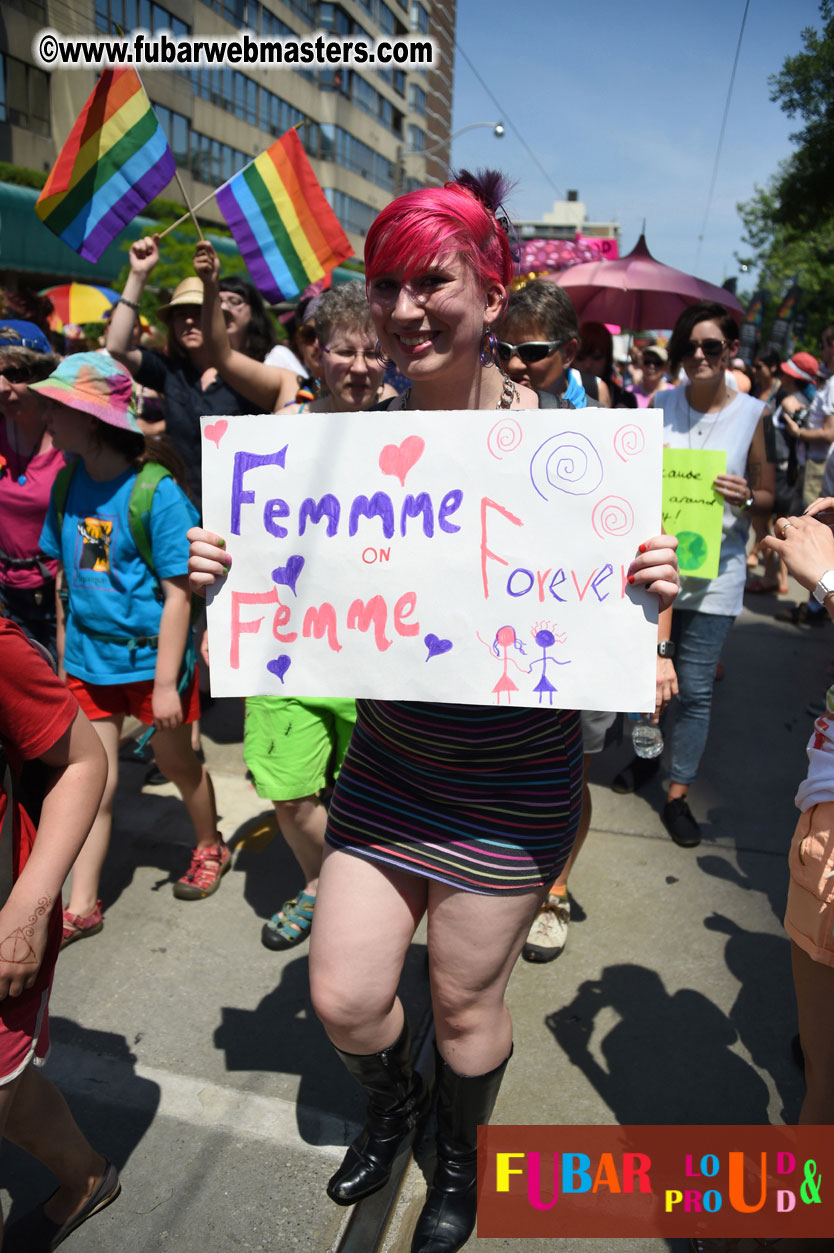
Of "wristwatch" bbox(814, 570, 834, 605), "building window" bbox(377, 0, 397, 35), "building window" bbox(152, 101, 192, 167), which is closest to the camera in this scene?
"wristwatch" bbox(814, 570, 834, 605)

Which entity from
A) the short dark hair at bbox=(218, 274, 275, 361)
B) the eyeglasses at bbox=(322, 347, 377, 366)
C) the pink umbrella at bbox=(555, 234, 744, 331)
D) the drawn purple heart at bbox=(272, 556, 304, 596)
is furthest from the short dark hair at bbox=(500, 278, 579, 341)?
the pink umbrella at bbox=(555, 234, 744, 331)

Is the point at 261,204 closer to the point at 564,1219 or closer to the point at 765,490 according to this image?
the point at 765,490

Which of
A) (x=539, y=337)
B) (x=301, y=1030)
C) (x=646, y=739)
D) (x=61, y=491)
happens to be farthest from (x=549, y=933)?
(x=61, y=491)

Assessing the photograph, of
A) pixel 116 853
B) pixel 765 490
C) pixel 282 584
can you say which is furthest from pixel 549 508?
pixel 116 853

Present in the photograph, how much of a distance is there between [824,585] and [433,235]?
3.19 ft

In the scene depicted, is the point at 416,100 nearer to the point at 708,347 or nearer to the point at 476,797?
the point at 708,347

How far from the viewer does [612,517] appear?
1.64 metres

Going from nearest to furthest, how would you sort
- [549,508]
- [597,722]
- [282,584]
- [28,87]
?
1. [549,508]
2. [282,584]
3. [597,722]
4. [28,87]

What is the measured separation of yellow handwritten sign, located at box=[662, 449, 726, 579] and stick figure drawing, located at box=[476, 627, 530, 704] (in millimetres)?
1805

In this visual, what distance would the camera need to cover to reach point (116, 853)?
3.55 m

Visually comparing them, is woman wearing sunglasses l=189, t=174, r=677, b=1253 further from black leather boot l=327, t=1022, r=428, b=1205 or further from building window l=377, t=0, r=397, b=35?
building window l=377, t=0, r=397, b=35

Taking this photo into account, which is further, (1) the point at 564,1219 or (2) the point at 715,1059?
(2) the point at 715,1059

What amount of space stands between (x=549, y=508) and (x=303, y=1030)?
177 centimetres

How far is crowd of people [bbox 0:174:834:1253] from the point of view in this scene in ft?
5.32
